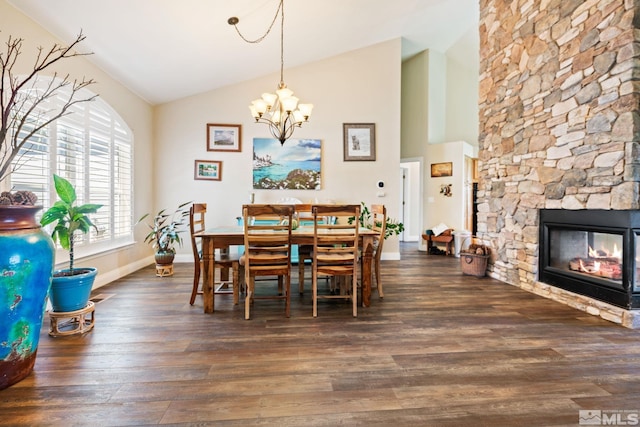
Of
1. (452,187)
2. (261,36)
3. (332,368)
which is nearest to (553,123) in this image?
(452,187)

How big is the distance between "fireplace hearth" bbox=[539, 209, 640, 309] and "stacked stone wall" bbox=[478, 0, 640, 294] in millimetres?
109

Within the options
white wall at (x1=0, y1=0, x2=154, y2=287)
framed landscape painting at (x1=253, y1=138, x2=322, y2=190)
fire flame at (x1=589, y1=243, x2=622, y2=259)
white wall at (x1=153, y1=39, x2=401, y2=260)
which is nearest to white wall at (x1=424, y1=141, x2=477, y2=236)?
white wall at (x1=153, y1=39, x2=401, y2=260)

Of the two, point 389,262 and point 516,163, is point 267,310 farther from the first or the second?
point 516,163

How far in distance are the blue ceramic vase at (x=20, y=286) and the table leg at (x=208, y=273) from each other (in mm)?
1190

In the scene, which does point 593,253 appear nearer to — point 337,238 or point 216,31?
point 337,238

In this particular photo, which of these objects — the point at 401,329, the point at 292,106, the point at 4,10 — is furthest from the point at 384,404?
the point at 4,10

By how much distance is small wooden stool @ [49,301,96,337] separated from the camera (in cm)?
230

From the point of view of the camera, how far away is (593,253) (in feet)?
9.86

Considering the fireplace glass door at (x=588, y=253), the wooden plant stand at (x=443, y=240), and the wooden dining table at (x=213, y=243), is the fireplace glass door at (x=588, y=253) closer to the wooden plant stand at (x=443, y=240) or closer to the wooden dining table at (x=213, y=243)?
the wooden dining table at (x=213, y=243)

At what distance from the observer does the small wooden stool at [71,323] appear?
7.55 feet

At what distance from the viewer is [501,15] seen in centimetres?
411

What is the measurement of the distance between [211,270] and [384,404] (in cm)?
195

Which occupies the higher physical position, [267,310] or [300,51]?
[300,51]

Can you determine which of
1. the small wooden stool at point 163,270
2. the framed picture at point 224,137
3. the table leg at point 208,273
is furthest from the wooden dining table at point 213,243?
the framed picture at point 224,137
